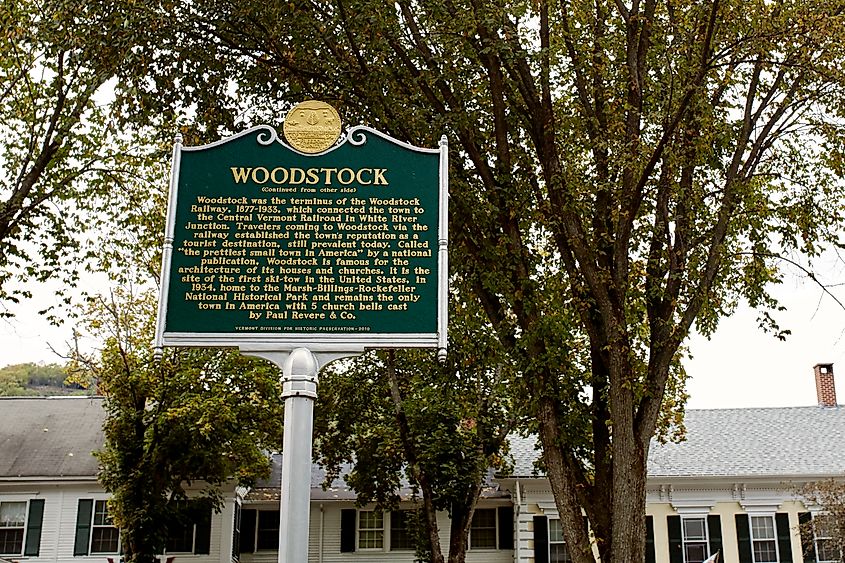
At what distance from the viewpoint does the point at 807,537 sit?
2969 centimetres

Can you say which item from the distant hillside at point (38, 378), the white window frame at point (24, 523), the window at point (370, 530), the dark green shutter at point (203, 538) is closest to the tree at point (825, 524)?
the window at point (370, 530)

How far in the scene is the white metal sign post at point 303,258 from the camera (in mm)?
9445

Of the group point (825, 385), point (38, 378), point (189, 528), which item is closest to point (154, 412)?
point (189, 528)

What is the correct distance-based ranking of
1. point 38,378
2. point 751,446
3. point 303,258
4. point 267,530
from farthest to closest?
point 38,378, point 267,530, point 751,446, point 303,258

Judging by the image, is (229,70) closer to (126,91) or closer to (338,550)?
(126,91)

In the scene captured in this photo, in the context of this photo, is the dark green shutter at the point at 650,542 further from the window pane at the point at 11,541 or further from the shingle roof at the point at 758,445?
the window pane at the point at 11,541

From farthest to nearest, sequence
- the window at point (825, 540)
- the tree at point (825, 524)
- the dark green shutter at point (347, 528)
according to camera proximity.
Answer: the dark green shutter at point (347, 528), the window at point (825, 540), the tree at point (825, 524)

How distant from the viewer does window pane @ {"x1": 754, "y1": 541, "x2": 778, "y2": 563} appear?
30.4 m

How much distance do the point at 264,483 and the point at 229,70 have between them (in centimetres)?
2123

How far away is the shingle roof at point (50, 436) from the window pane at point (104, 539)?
1.80 metres

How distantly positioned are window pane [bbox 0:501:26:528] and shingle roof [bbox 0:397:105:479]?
100 centimetres

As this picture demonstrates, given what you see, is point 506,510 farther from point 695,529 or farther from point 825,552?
point 825,552

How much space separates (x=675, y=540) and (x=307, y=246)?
24624 millimetres

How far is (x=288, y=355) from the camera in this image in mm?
9492
